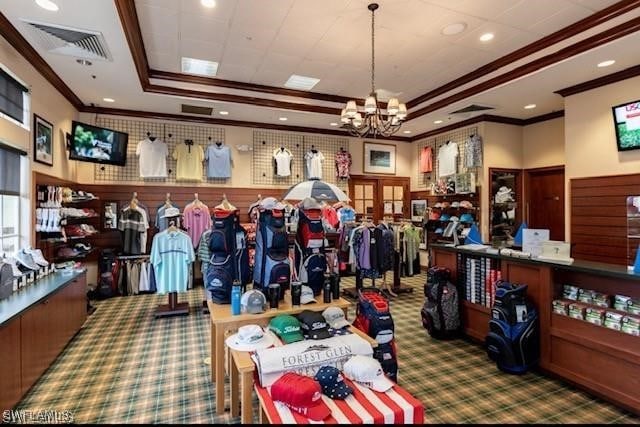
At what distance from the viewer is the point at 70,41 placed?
3.49 meters

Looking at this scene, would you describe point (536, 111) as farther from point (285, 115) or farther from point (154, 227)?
point (154, 227)

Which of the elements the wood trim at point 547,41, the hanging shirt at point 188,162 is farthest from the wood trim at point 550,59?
the hanging shirt at point 188,162

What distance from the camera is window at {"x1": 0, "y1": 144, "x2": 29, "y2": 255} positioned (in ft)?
11.4

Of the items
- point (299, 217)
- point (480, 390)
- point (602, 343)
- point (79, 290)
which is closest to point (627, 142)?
point (602, 343)

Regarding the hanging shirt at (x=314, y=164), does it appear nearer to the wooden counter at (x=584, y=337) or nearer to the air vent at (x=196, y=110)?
the air vent at (x=196, y=110)

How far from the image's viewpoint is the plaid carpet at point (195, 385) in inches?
96.3

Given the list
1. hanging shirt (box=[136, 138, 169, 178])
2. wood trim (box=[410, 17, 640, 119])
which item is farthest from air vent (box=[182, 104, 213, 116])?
wood trim (box=[410, 17, 640, 119])

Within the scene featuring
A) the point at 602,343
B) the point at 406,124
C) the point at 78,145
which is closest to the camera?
the point at 602,343

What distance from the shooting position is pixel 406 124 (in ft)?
23.7

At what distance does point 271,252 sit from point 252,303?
0.52 meters

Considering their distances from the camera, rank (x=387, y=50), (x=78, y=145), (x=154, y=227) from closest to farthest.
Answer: (x=387, y=50) → (x=78, y=145) → (x=154, y=227)

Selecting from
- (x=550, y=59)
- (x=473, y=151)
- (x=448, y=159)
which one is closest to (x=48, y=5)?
(x=550, y=59)

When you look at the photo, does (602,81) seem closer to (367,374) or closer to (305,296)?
(305,296)

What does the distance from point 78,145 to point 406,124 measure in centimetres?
611
